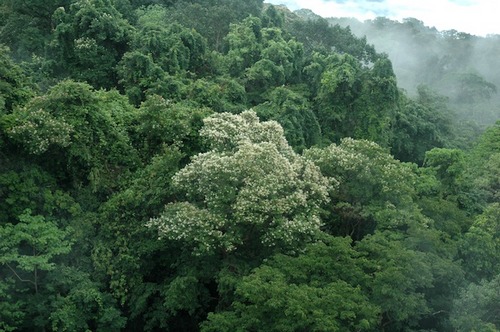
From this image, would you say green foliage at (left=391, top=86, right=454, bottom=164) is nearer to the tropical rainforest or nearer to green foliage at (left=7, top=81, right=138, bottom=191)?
the tropical rainforest

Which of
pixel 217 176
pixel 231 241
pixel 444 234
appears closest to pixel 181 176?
pixel 217 176

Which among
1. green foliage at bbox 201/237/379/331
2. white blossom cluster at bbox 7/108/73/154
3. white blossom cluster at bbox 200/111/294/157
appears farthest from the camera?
white blossom cluster at bbox 200/111/294/157

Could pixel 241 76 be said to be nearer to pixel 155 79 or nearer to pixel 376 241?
pixel 155 79

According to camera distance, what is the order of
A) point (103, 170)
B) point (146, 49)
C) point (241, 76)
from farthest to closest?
point (241, 76) < point (146, 49) < point (103, 170)

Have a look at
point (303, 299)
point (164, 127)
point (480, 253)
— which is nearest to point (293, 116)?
point (164, 127)

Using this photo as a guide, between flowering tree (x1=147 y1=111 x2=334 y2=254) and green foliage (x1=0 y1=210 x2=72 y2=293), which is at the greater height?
flowering tree (x1=147 y1=111 x2=334 y2=254)

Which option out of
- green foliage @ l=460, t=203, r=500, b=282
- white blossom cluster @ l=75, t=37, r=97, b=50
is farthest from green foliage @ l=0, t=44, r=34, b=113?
green foliage @ l=460, t=203, r=500, b=282

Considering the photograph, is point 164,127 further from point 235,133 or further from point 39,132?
point 39,132
